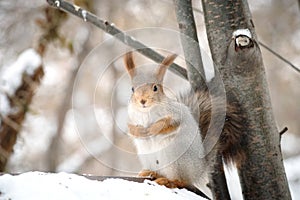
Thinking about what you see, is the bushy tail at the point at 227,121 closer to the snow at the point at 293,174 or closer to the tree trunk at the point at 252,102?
the tree trunk at the point at 252,102

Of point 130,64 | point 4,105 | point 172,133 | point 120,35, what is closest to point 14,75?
point 4,105

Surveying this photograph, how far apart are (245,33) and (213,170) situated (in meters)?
0.29

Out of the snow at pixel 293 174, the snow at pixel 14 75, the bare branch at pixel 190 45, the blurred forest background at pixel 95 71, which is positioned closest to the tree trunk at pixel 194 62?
the bare branch at pixel 190 45

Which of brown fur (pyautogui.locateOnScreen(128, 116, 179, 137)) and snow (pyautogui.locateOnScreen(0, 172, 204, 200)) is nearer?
snow (pyautogui.locateOnScreen(0, 172, 204, 200))

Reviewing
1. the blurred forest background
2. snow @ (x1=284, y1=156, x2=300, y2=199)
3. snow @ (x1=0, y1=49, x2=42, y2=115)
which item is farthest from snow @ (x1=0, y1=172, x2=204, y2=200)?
snow @ (x1=284, y1=156, x2=300, y2=199)

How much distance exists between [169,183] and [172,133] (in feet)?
0.33

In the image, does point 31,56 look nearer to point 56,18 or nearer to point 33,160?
point 56,18

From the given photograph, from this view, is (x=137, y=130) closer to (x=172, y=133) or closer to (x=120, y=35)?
(x=172, y=133)

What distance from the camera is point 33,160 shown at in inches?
144

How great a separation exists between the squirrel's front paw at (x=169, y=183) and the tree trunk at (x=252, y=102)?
0.44 feet

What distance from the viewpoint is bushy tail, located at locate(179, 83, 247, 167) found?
117 cm

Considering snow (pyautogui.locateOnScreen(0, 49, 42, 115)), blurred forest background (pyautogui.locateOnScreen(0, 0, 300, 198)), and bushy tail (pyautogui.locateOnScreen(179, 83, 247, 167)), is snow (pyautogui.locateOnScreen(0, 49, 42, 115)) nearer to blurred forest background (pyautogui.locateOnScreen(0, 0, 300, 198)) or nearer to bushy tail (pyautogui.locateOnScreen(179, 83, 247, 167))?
blurred forest background (pyautogui.locateOnScreen(0, 0, 300, 198))

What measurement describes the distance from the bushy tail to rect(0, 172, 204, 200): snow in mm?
210

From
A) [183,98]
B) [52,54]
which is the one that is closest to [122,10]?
[52,54]
